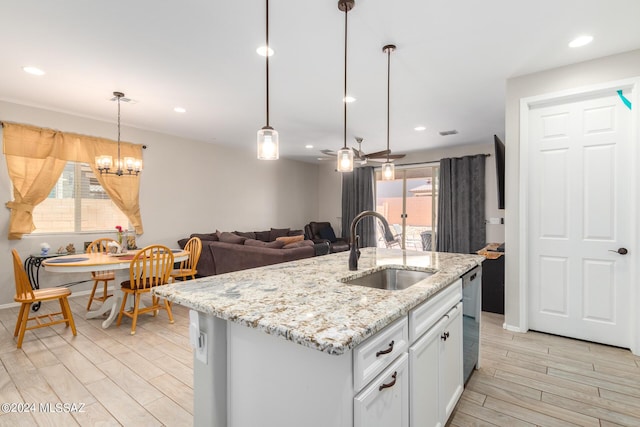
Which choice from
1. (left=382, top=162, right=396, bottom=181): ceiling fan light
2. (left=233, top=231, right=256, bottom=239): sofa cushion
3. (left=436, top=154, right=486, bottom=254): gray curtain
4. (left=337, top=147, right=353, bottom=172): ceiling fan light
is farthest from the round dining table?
(left=436, top=154, right=486, bottom=254): gray curtain

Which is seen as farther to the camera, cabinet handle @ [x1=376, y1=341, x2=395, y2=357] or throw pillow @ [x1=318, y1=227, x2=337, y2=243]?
throw pillow @ [x1=318, y1=227, x2=337, y2=243]

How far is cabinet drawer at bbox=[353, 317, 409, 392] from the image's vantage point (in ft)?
3.32

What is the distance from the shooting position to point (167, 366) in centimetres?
258

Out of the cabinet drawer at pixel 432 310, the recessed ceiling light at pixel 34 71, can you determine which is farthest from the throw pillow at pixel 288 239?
the recessed ceiling light at pixel 34 71

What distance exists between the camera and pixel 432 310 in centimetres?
158

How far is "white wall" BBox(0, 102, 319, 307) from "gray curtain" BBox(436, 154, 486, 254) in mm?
3683

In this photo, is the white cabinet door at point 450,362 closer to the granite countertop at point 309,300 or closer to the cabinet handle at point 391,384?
the granite countertop at point 309,300

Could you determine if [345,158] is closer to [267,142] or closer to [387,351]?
[267,142]

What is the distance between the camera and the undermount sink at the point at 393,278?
2.07 metres

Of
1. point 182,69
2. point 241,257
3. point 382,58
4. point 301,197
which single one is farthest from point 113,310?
point 301,197

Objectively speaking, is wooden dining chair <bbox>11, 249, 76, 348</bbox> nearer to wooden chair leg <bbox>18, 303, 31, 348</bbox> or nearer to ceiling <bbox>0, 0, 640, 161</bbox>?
wooden chair leg <bbox>18, 303, 31, 348</bbox>

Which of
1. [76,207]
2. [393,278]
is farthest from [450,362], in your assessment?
[76,207]

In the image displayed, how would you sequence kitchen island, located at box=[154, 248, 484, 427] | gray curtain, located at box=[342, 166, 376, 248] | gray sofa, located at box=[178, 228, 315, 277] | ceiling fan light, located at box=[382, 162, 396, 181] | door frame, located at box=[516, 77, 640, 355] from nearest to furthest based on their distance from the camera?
kitchen island, located at box=[154, 248, 484, 427] → door frame, located at box=[516, 77, 640, 355] → ceiling fan light, located at box=[382, 162, 396, 181] → gray sofa, located at box=[178, 228, 315, 277] → gray curtain, located at box=[342, 166, 376, 248]

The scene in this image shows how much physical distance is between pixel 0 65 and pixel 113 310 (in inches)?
107
